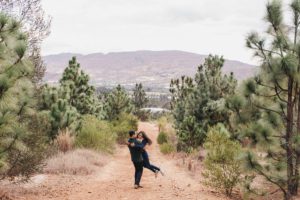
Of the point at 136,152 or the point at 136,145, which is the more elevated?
the point at 136,145

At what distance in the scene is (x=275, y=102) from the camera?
435 inches

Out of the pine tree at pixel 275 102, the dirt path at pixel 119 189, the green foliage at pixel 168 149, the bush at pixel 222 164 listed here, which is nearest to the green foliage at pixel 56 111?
the dirt path at pixel 119 189

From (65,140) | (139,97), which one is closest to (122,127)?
(65,140)

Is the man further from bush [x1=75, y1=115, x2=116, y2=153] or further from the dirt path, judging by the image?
bush [x1=75, y1=115, x2=116, y2=153]

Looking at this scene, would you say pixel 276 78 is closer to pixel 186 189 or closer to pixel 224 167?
pixel 224 167

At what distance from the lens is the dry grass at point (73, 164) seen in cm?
1473

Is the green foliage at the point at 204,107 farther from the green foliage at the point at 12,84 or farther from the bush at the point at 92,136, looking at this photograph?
the green foliage at the point at 12,84

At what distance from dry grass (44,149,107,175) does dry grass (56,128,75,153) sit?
0.75 metres

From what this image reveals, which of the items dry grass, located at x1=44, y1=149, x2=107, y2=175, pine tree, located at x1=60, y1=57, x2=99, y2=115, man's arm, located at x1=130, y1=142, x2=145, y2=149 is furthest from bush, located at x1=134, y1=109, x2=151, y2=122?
man's arm, located at x1=130, y1=142, x2=145, y2=149

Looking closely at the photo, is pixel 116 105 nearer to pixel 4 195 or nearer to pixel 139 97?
pixel 4 195

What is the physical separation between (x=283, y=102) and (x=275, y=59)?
1.65 metres

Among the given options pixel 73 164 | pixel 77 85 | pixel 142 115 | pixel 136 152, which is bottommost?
pixel 142 115

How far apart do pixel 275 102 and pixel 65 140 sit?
10396 mm

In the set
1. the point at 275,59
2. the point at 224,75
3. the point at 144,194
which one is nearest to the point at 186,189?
the point at 144,194
